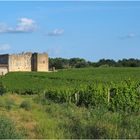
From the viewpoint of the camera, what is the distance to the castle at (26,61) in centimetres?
11208

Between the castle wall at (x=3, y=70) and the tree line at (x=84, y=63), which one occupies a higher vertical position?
the tree line at (x=84, y=63)

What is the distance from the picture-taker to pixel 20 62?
114 m

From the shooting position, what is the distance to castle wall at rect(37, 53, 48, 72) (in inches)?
4540

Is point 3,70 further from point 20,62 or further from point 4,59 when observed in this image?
point 20,62

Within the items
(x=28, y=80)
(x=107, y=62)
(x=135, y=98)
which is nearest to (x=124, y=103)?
(x=135, y=98)

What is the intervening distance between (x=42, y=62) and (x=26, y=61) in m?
3.66

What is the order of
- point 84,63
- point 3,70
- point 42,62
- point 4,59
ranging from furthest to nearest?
point 84,63 → point 42,62 → point 4,59 → point 3,70

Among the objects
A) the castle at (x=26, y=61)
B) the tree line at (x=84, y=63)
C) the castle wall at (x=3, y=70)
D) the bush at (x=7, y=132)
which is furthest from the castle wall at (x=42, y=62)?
the bush at (x=7, y=132)

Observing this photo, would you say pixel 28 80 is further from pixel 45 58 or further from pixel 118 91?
pixel 118 91

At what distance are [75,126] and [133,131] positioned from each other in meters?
2.42

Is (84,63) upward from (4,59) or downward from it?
downward

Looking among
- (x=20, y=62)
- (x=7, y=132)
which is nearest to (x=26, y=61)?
(x=20, y=62)

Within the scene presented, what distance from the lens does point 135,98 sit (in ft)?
89.9

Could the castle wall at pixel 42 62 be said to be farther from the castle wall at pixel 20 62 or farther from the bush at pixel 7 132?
the bush at pixel 7 132
